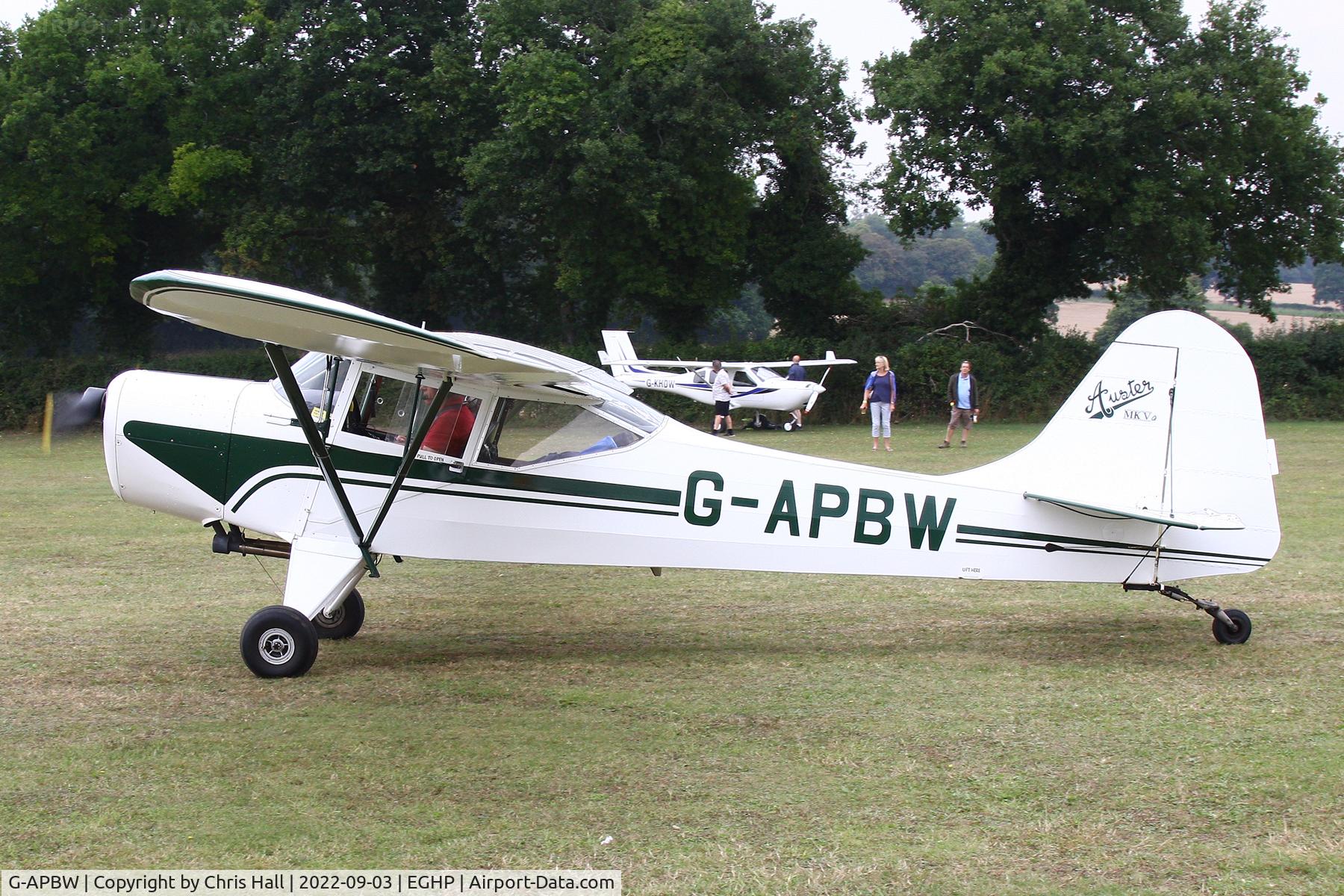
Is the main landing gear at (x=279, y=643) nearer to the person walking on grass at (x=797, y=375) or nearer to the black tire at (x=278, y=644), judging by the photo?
the black tire at (x=278, y=644)

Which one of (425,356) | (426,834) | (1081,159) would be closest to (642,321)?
(1081,159)

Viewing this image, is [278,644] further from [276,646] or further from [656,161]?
[656,161]

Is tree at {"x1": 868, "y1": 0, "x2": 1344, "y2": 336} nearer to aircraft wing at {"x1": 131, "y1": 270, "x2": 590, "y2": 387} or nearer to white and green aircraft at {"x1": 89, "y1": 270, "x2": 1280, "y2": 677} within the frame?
white and green aircraft at {"x1": 89, "y1": 270, "x2": 1280, "y2": 677}

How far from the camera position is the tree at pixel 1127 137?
94.1 ft

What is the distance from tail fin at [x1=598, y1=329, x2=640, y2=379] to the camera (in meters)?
28.4

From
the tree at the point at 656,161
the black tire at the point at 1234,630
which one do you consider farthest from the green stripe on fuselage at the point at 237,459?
the tree at the point at 656,161

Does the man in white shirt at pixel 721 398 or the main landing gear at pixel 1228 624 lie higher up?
the man in white shirt at pixel 721 398

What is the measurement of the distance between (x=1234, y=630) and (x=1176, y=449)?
1313 mm

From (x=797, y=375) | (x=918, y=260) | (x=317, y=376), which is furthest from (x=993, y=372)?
(x=918, y=260)

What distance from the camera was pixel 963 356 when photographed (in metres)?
29.9

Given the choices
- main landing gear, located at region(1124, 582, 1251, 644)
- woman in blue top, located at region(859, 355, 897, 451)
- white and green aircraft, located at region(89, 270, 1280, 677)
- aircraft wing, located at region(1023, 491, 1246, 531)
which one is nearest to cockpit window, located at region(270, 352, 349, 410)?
white and green aircraft, located at region(89, 270, 1280, 677)

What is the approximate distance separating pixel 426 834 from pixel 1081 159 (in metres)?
28.7

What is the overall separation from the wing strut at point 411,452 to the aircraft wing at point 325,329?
149mm

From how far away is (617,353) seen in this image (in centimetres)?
2880
